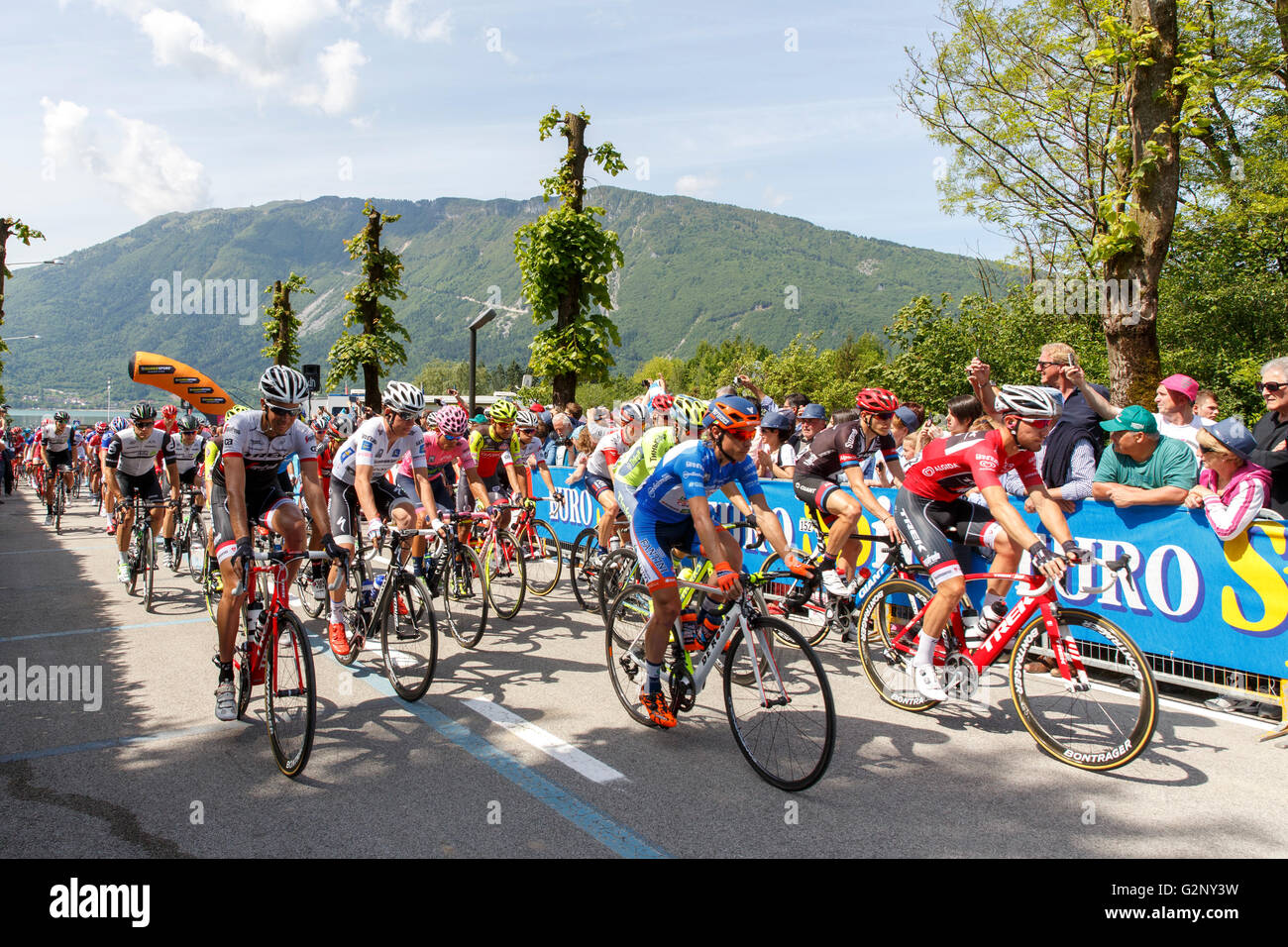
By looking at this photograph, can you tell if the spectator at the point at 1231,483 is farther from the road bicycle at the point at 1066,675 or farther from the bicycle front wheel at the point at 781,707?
the bicycle front wheel at the point at 781,707

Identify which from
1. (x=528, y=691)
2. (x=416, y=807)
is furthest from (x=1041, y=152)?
(x=416, y=807)

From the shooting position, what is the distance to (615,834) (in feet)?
12.8

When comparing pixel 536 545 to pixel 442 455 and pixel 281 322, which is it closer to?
pixel 442 455

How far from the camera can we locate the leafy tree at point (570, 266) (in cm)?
1830

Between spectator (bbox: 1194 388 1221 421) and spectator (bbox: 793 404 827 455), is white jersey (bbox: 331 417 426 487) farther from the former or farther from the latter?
spectator (bbox: 1194 388 1221 421)

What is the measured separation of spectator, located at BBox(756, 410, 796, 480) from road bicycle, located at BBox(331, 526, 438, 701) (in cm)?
268

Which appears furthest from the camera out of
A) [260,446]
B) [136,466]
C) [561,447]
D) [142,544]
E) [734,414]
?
[561,447]

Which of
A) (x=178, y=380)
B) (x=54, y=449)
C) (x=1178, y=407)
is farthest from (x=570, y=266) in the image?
(x=178, y=380)

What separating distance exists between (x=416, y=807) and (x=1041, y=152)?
27430 mm

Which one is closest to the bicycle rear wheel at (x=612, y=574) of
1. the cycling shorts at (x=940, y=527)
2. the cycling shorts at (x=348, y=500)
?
the cycling shorts at (x=348, y=500)

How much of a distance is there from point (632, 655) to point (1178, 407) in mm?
5232

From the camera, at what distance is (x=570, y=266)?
726 inches

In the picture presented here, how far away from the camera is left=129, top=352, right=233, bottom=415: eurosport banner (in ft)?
122

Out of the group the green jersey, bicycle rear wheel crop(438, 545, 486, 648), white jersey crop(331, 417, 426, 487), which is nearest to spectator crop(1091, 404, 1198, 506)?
the green jersey
